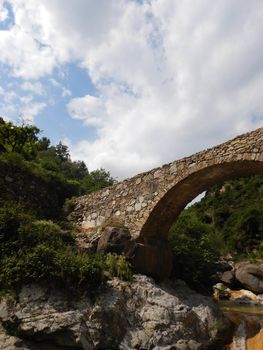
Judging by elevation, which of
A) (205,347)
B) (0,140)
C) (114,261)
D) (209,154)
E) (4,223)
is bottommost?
(205,347)

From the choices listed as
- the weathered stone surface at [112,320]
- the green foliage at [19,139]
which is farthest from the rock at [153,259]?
the green foliage at [19,139]

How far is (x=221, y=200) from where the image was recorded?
4200 centimetres

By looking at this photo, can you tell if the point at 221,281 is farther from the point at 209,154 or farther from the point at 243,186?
the point at 243,186

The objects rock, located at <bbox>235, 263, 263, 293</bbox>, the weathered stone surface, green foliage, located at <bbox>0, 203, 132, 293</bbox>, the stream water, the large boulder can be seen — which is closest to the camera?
the weathered stone surface

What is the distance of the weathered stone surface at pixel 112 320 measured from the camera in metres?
6.91

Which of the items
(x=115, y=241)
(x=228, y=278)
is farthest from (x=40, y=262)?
(x=228, y=278)

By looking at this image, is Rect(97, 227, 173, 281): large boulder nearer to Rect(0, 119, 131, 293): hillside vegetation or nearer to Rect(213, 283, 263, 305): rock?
Rect(0, 119, 131, 293): hillside vegetation

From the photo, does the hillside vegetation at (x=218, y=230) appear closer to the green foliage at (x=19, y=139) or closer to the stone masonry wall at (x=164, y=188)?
the stone masonry wall at (x=164, y=188)

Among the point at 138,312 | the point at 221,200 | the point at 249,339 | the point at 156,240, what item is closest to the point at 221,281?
the point at 156,240

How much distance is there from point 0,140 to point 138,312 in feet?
30.6

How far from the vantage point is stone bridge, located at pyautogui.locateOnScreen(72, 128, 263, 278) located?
9555 mm

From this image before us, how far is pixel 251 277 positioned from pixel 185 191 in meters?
9.25

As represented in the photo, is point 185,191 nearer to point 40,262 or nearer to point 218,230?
point 40,262

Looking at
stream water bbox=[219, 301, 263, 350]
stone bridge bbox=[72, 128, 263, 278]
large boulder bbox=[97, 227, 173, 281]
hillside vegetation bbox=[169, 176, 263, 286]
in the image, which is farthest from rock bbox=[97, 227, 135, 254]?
stream water bbox=[219, 301, 263, 350]
